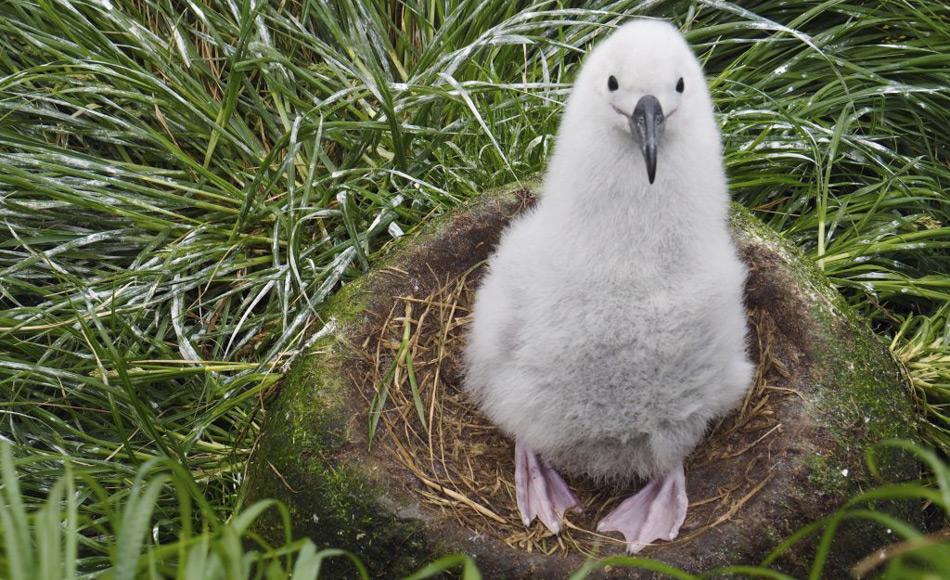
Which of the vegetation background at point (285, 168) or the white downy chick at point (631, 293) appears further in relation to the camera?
the vegetation background at point (285, 168)

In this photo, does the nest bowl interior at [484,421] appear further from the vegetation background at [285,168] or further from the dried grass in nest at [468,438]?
the vegetation background at [285,168]

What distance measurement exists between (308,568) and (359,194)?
2099 mm

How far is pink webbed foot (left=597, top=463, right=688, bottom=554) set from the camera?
110 inches

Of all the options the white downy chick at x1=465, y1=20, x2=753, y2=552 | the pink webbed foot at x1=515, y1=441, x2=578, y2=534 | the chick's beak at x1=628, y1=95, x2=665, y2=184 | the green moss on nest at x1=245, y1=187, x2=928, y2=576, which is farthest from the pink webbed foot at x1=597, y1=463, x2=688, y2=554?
the chick's beak at x1=628, y1=95, x2=665, y2=184

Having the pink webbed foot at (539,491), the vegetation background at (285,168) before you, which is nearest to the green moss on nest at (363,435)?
the vegetation background at (285,168)

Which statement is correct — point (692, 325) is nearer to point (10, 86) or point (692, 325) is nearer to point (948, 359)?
point (948, 359)

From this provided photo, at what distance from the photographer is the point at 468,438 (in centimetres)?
316

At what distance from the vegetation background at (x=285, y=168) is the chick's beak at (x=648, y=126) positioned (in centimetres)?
110

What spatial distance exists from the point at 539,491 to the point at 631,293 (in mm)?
630

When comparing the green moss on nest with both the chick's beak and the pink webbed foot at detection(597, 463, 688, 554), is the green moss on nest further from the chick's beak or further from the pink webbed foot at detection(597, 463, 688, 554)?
the chick's beak

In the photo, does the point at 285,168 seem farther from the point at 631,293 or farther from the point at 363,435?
the point at 631,293

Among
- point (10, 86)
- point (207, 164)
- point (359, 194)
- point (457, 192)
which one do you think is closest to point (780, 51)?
point (457, 192)

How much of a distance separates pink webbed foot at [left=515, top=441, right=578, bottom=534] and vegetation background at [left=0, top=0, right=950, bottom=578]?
0.73 metres

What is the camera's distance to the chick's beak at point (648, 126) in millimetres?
2461
